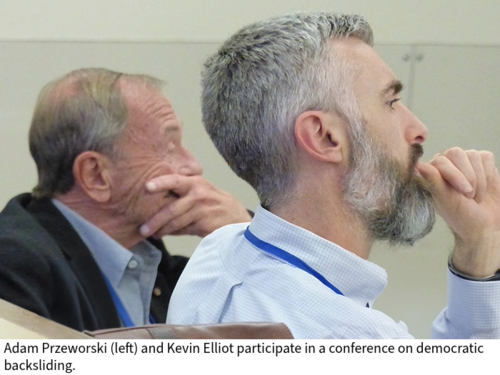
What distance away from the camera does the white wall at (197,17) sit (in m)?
1.62

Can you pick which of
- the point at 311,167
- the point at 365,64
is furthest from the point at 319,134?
the point at 365,64

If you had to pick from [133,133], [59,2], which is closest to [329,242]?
[133,133]

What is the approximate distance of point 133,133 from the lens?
160cm

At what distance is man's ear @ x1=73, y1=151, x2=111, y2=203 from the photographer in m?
1.58

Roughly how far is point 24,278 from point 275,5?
89 centimetres

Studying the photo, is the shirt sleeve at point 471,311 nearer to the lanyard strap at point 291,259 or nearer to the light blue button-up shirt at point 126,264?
the lanyard strap at point 291,259

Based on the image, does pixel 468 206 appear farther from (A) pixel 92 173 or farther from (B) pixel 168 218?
(A) pixel 92 173

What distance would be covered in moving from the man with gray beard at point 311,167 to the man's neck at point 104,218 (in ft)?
1.33

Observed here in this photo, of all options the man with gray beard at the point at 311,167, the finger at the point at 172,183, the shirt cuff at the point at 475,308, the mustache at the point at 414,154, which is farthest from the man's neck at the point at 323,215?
the finger at the point at 172,183

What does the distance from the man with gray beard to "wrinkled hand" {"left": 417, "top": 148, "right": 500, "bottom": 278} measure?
0.02 m

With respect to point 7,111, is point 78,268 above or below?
below

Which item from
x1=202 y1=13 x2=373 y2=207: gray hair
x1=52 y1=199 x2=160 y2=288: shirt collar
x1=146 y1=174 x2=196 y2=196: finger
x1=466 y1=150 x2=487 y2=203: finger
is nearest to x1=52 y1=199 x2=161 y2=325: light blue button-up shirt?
x1=52 y1=199 x2=160 y2=288: shirt collar

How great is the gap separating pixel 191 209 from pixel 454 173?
0.71 meters

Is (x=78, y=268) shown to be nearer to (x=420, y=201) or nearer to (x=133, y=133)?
(x=133, y=133)
